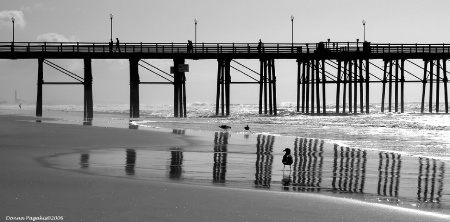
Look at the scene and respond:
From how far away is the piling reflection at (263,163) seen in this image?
11544mm

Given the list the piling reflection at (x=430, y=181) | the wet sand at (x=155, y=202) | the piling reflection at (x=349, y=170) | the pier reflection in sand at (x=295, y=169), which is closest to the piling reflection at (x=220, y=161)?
the pier reflection in sand at (x=295, y=169)

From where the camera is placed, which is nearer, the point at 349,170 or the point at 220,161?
the point at 349,170

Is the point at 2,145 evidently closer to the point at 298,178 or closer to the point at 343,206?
the point at 298,178

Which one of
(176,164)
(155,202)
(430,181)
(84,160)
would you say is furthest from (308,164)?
(155,202)

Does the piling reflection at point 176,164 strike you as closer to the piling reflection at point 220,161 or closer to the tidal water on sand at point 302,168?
the tidal water on sand at point 302,168

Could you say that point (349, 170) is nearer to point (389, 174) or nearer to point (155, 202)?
point (389, 174)

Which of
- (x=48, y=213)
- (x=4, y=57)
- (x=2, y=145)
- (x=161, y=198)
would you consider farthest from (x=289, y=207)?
(x=4, y=57)

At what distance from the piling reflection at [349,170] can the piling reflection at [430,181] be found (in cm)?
97

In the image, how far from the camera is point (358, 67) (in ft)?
183

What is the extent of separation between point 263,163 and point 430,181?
13.6 feet

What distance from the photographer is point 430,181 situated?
39.5 feet

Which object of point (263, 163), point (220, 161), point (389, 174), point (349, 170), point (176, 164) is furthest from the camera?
point (220, 161)

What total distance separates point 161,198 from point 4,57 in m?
42.2

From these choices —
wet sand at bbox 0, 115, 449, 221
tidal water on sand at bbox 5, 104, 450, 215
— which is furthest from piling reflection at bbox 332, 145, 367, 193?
wet sand at bbox 0, 115, 449, 221
